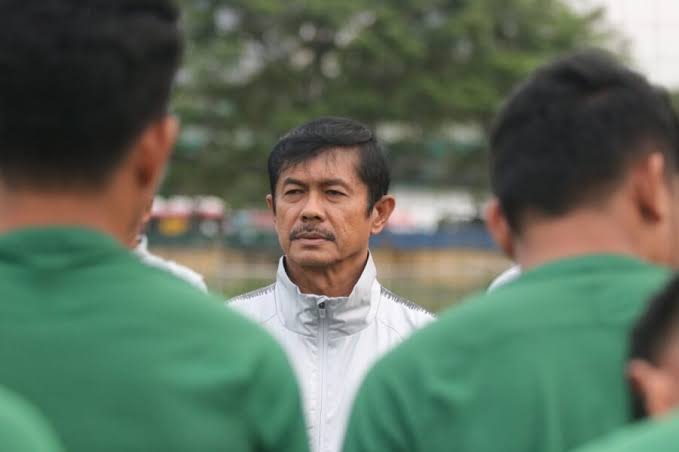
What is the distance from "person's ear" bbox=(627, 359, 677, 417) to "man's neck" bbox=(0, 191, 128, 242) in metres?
0.85

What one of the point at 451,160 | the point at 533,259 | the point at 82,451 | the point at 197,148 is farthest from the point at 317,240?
the point at 451,160

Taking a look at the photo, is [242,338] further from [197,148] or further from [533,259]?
[197,148]

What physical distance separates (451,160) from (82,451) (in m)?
31.9

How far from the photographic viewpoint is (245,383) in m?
1.71

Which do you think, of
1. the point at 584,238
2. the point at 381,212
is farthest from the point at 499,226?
the point at 381,212

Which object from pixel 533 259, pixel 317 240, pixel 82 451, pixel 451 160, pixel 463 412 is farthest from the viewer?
pixel 451 160

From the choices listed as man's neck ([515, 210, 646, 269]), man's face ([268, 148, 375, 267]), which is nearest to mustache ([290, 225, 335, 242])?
man's face ([268, 148, 375, 267])

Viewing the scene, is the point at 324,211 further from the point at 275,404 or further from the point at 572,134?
the point at 275,404

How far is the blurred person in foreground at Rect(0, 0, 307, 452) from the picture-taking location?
169 cm

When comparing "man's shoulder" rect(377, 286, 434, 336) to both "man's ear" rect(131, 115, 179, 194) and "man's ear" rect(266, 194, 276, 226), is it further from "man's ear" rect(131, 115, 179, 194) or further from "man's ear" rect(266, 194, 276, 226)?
"man's ear" rect(131, 115, 179, 194)

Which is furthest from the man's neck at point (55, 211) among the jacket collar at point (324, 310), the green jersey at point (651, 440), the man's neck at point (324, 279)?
the man's neck at point (324, 279)

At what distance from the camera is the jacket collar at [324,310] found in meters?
4.23

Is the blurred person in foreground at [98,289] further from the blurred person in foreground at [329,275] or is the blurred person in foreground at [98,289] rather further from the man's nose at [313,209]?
the man's nose at [313,209]

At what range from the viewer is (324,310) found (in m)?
4.24
